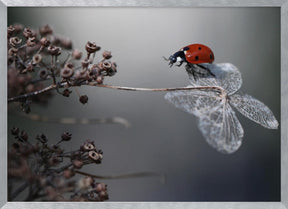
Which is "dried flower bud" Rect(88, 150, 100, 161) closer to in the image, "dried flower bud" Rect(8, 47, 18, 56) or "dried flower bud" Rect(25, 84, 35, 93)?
"dried flower bud" Rect(25, 84, 35, 93)

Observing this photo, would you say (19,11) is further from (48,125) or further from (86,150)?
(86,150)

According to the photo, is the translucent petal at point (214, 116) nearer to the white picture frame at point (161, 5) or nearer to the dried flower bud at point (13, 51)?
the white picture frame at point (161, 5)

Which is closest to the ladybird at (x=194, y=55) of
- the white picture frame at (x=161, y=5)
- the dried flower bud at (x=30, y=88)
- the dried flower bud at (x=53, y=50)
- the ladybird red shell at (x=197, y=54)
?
the ladybird red shell at (x=197, y=54)

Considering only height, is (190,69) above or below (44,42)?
below

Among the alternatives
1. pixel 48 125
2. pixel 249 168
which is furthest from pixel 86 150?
pixel 249 168

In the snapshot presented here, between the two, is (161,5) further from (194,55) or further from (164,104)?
(164,104)

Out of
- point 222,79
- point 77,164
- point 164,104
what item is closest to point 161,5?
point 222,79

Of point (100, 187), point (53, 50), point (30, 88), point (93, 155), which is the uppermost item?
point (53, 50)

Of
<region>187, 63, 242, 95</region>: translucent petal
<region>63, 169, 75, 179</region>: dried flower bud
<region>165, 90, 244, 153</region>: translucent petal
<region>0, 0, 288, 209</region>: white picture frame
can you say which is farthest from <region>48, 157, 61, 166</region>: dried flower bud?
<region>187, 63, 242, 95</region>: translucent petal
